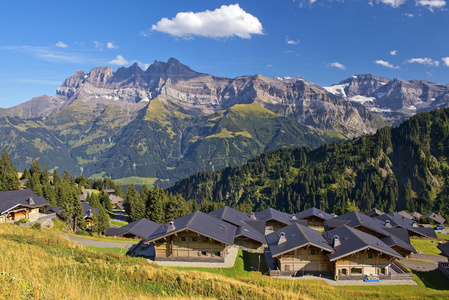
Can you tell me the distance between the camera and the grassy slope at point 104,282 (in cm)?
967

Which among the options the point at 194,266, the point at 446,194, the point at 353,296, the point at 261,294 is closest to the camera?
the point at 261,294

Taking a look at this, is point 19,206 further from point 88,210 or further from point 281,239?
point 281,239

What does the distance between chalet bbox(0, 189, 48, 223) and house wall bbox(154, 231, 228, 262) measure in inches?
1298

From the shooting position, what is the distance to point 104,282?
51.7 feet

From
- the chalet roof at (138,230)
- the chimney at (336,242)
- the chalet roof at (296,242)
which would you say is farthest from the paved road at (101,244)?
the chimney at (336,242)

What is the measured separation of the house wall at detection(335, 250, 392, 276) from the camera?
38.4 metres

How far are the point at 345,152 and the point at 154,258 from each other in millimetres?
167163

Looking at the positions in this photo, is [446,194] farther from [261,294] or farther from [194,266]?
[261,294]

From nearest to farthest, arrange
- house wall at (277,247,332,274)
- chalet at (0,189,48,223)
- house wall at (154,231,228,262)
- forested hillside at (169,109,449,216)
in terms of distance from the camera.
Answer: house wall at (277,247,332,274), house wall at (154,231,228,262), chalet at (0,189,48,223), forested hillside at (169,109,449,216)

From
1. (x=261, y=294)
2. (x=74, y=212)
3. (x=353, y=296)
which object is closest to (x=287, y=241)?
(x=353, y=296)

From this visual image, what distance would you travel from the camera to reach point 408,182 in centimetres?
15488

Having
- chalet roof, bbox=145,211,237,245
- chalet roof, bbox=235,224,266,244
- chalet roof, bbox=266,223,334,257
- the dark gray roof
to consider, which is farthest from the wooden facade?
the dark gray roof

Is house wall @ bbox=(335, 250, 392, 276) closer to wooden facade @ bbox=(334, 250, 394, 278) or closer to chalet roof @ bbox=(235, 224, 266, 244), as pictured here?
wooden facade @ bbox=(334, 250, 394, 278)

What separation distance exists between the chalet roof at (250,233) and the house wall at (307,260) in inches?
416
